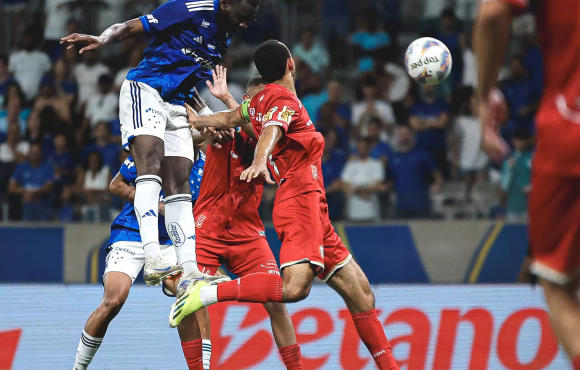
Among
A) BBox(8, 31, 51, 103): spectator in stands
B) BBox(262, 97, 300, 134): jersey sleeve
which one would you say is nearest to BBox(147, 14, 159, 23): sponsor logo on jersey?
BBox(262, 97, 300, 134): jersey sleeve

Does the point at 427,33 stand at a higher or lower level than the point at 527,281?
higher

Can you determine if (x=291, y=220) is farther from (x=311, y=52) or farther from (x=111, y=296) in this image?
(x=311, y=52)

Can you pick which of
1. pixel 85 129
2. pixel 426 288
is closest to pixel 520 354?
pixel 426 288

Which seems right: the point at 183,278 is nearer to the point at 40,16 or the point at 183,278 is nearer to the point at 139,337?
the point at 139,337

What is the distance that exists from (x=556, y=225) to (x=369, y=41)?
1039 centimetres

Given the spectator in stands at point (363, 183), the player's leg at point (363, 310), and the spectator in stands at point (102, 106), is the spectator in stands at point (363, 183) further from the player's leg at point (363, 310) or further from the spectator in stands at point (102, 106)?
the player's leg at point (363, 310)

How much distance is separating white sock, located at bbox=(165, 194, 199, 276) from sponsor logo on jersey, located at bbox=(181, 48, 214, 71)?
1057 mm

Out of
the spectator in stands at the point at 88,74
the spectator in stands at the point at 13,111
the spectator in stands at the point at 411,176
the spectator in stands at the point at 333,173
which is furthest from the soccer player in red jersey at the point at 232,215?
the spectator in stands at the point at 13,111

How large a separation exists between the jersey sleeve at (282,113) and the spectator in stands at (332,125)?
5828 millimetres

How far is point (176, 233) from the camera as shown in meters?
5.51

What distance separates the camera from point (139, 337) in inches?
278

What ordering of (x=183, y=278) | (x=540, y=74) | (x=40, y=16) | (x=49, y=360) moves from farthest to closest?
1. (x=40, y=16)
2. (x=540, y=74)
3. (x=49, y=360)
4. (x=183, y=278)

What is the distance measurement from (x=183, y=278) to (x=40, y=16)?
9.54m

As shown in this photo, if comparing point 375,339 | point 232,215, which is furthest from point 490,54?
point 232,215
